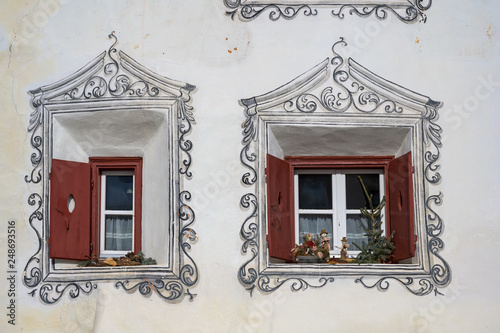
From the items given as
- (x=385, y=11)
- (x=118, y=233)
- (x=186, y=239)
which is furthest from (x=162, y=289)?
(x=385, y=11)

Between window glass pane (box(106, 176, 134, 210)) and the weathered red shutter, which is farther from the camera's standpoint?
window glass pane (box(106, 176, 134, 210))

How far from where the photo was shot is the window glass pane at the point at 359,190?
9.14 metres

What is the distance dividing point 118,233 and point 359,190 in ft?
8.14

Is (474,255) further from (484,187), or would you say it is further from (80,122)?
(80,122)

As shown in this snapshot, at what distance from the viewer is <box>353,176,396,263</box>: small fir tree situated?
8.75 metres

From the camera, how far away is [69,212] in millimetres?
8734

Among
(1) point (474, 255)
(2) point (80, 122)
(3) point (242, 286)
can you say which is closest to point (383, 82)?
(1) point (474, 255)

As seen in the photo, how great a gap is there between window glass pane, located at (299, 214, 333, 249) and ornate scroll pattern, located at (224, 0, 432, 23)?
1998 millimetres

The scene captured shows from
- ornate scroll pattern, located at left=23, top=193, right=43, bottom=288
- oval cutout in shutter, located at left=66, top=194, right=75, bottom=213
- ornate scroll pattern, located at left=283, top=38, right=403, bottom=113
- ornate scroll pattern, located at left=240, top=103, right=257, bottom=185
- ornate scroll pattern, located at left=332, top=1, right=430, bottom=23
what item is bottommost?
ornate scroll pattern, located at left=23, top=193, right=43, bottom=288

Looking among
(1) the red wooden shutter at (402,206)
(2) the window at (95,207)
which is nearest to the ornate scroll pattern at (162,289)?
(2) the window at (95,207)

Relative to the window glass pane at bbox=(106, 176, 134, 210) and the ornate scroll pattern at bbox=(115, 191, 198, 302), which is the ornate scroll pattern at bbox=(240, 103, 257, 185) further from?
the window glass pane at bbox=(106, 176, 134, 210)

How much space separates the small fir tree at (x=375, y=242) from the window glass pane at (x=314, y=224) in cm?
35

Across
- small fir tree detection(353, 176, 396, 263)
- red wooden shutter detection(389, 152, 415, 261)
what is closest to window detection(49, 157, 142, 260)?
small fir tree detection(353, 176, 396, 263)

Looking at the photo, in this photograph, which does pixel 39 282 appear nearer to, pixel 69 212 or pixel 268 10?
pixel 69 212
